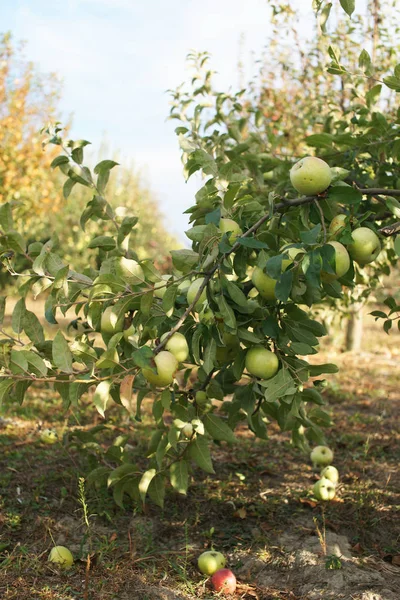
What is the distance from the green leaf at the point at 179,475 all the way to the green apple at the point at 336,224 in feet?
4.05

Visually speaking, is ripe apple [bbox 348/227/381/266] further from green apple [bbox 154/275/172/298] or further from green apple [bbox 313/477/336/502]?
green apple [bbox 313/477/336/502]

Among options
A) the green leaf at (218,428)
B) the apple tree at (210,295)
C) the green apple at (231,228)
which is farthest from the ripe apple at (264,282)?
the green leaf at (218,428)

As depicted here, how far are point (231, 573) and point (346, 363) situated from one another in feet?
16.0

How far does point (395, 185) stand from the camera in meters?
2.90

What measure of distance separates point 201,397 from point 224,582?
70 centimetres

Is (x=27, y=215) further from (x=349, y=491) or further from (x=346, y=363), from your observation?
(x=349, y=491)

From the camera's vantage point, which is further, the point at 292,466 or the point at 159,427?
the point at 292,466

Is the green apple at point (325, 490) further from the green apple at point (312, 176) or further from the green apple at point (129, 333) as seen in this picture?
the green apple at point (312, 176)

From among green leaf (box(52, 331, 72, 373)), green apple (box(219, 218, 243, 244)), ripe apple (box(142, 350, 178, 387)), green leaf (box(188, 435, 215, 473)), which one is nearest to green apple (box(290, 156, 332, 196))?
green apple (box(219, 218, 243, 244))

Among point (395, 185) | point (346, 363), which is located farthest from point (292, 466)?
point (346, 363)

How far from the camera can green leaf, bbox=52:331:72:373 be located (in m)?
1.87

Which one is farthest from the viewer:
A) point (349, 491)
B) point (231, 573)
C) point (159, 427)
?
point (349, 491)

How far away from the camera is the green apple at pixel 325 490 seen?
295 cm

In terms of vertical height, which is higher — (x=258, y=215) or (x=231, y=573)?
(x=258, y=215)
